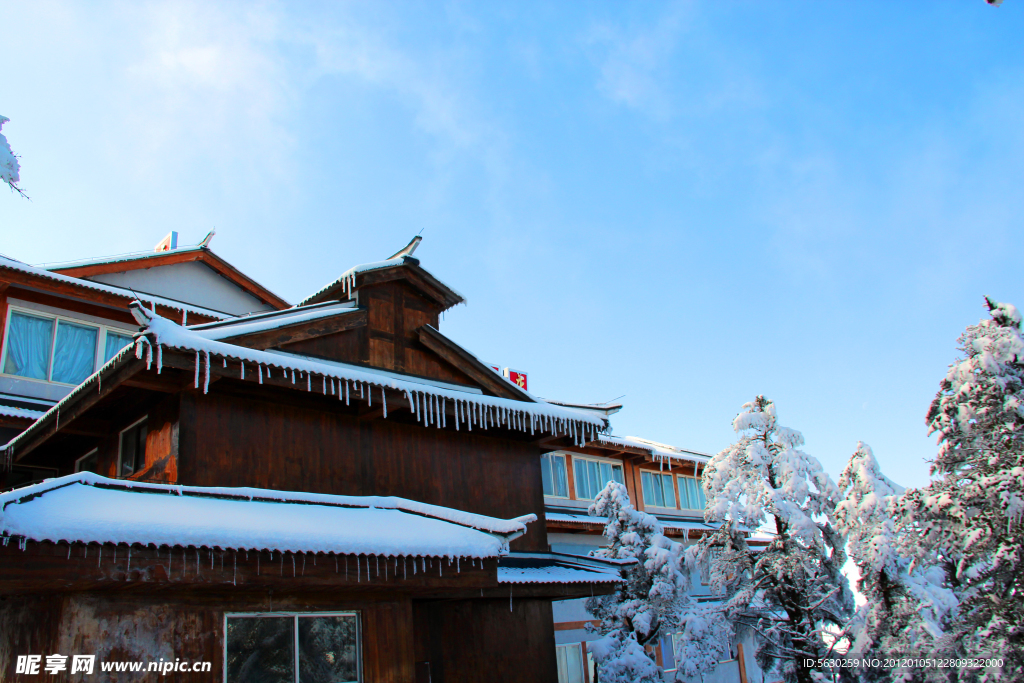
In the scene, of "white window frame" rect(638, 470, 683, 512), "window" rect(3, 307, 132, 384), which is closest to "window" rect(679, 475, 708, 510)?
"white window frame" rect(638, 470, 683, 512)

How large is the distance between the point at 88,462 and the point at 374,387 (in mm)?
5816

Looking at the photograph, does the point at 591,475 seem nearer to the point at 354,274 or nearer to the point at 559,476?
the point at 559,476

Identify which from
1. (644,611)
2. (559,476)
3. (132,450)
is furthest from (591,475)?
(132,450)

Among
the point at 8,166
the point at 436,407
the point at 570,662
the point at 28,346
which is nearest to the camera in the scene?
the point at 8,166

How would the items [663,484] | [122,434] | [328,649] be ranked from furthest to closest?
[663,484] → [122,434] → [328,649]

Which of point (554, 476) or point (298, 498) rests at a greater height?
point (554, 476)

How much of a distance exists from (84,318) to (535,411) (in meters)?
9.99

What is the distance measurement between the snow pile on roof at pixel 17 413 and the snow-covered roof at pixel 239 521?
6270 millimetres

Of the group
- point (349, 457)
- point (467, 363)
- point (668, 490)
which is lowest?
point (349, 457)

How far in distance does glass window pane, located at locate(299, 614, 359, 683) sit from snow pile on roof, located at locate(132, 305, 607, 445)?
3.11 metres

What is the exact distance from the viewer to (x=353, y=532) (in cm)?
856

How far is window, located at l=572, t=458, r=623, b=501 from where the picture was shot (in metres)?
23.3

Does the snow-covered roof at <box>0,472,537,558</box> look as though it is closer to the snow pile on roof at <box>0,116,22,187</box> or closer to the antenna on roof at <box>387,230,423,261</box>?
the snow pile on roof at <box>0,116,22,187</box>

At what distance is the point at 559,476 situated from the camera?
22.7 metres
